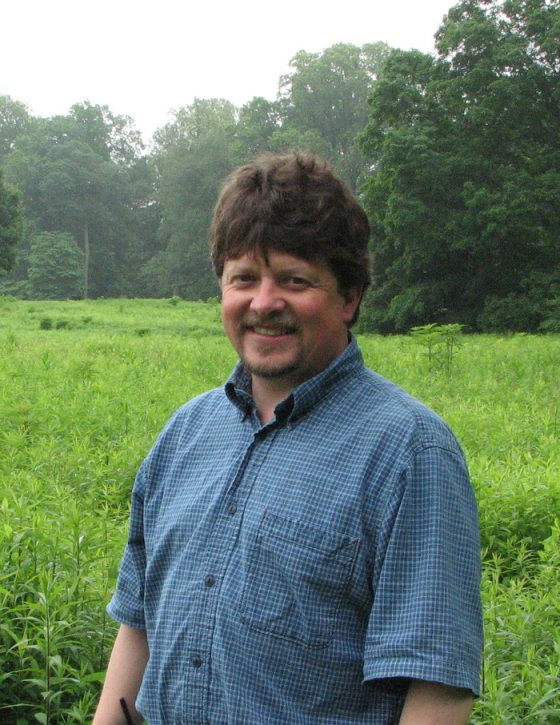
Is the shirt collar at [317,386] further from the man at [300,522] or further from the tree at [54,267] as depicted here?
the tree at [54,267]

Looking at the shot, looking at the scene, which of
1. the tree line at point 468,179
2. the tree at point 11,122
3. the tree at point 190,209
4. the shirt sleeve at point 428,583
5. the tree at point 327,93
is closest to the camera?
the shirt sleeve at point 428,583

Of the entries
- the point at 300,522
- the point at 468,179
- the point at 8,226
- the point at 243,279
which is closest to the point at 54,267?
the point at 8,226

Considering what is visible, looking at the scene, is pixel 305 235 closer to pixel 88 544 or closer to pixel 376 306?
pixel 88 544

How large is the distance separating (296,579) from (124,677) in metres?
0.60

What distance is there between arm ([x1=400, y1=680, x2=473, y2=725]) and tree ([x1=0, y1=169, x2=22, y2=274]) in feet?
116

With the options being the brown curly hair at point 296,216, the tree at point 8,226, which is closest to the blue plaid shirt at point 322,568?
the brown curly hair at point 296,216

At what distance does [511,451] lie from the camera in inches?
267

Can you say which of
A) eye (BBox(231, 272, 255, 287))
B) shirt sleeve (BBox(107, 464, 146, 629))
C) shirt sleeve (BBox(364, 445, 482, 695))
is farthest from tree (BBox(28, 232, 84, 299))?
shirt sleeve (BBox(364, 445, 482, 695))

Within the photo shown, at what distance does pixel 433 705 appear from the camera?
4.61 ft

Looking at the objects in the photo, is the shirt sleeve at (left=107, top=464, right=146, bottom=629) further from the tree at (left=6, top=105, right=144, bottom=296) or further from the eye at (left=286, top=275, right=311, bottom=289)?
the tree at (left=6, top=105, right=144, bottom=296)

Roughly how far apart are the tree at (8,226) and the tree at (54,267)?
11911mm

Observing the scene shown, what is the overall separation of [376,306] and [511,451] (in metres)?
21.5

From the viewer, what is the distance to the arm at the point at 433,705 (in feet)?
4.59

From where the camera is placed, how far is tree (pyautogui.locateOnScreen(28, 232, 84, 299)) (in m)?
48.2
